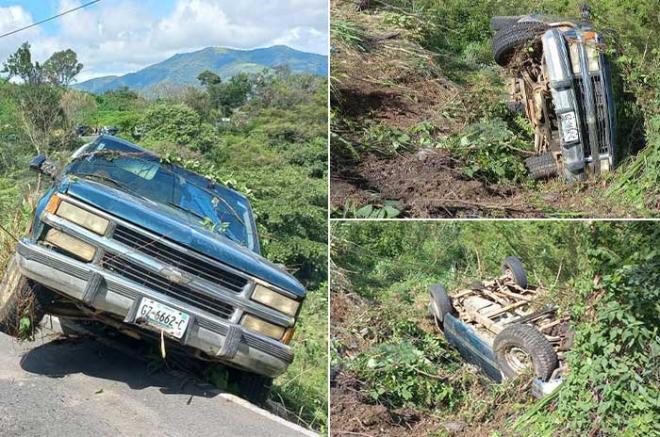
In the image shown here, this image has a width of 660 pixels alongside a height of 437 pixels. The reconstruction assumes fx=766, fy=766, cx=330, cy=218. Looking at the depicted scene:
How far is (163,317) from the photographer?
5188 millimetres

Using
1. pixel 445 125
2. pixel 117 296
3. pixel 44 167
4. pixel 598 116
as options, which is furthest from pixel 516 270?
pixel 44 167

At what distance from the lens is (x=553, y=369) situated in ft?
16.6

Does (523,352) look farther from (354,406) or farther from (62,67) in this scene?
(62,67)

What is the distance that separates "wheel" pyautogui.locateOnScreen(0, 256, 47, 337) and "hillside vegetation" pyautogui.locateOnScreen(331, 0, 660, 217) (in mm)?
2555

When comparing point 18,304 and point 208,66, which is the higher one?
point 18,304

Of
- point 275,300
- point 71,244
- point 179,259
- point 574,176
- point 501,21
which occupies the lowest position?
point 275,300

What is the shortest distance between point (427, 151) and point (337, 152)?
2.35ft

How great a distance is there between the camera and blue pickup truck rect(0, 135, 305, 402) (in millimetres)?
5078

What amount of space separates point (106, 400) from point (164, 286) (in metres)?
0.86

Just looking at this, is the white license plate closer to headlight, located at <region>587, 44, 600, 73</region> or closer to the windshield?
the windshield

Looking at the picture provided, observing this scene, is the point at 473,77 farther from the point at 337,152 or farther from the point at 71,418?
the point at 71,418

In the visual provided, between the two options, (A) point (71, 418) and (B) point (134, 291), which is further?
(B) point (134, 291)

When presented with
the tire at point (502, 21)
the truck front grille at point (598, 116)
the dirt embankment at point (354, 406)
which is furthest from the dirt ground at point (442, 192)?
the tire at point (502, 21)

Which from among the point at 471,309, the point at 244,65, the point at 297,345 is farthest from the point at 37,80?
the point at 471,309
